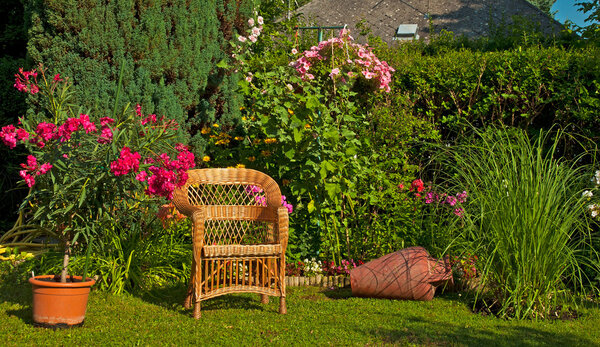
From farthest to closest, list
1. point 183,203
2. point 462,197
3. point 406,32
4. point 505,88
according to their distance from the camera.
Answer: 1. point 406,32
2. point 505,88
3. point 462,197
4. point 183,203

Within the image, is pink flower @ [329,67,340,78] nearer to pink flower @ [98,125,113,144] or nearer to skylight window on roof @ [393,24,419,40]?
pink flower @ [98,125,113,144]

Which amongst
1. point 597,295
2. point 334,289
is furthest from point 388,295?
point 597,295

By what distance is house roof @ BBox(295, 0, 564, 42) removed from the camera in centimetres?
1447

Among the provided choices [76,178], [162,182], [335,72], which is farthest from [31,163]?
[335,72]

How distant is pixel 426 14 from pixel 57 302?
13.5m

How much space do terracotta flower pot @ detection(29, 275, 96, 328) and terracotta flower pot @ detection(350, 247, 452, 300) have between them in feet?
6.27

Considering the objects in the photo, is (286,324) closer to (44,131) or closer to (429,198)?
(44,131)

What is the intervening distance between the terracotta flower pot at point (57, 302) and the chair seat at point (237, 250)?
0.75m

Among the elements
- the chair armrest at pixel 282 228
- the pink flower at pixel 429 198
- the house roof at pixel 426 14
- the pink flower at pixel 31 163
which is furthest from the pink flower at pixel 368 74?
the house roof at pixel 426 14

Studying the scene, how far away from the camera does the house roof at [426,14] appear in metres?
14.5

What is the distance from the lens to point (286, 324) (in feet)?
11.7

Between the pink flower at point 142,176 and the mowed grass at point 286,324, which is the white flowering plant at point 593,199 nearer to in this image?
the mowed grass at point 286,324

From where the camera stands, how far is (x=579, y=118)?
16.1 feet

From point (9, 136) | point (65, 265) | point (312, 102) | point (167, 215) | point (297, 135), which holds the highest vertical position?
point (312, 102)
